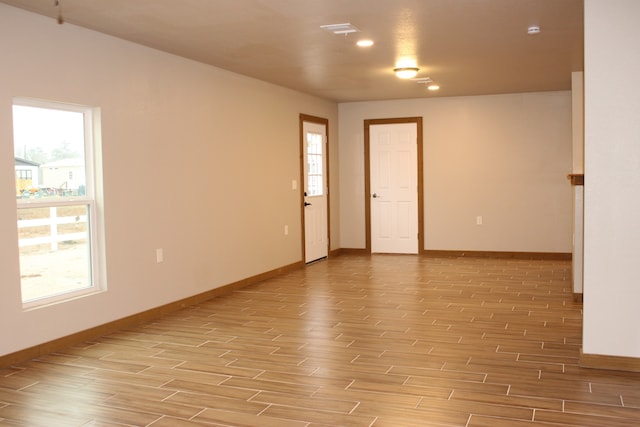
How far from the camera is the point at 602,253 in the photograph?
391 centimetres

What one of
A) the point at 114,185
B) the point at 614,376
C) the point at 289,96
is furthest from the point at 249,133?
the point at 614,376

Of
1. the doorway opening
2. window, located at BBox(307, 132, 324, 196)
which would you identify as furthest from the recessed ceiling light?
window, located at BBox(307, 132, 324, 196)

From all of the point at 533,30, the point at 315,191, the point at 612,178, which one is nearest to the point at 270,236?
the point at 315,191

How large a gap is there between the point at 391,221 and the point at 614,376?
20.9 feet

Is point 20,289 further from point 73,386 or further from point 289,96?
point 289,96

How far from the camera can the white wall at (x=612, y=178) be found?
3799mm

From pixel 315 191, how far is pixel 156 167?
3.94 metres

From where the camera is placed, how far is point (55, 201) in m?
4.81

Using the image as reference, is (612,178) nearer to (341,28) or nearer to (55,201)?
(341,28)

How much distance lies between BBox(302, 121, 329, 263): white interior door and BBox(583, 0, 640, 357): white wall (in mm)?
5358

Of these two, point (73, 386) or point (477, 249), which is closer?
point (73, 386)

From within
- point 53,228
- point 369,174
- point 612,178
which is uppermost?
point 369,174

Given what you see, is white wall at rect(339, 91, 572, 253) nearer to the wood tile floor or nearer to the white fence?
the wood tile floor

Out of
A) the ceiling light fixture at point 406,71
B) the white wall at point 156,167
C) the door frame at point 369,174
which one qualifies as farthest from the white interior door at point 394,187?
the ceiling light fixture at point 406,71
